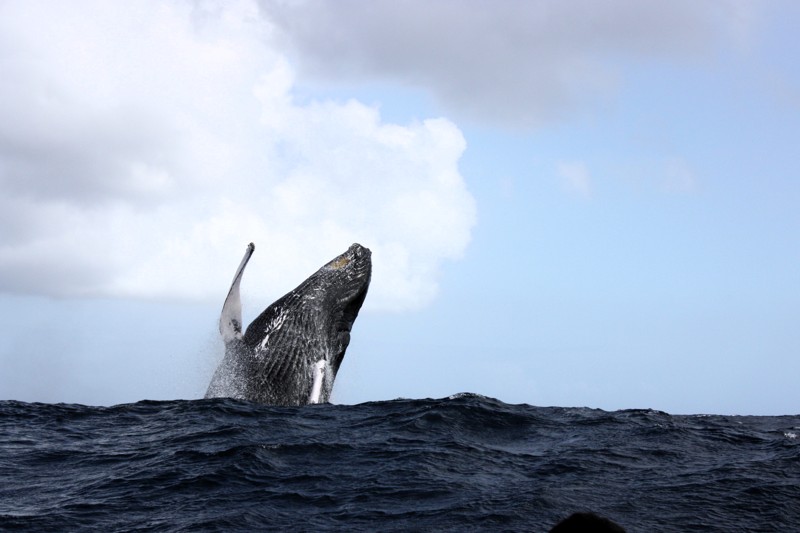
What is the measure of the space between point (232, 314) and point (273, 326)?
0.77 meters

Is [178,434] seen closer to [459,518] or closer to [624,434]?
[459,518]

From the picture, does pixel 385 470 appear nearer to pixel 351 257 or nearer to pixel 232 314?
pixel 232 314

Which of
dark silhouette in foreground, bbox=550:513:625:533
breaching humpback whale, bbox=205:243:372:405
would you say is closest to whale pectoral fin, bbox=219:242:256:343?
breaching humpback whale, bbox=205:243:372:405

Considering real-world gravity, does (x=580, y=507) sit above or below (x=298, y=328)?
below

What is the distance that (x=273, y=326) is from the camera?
14664 mm

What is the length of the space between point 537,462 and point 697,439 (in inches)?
128

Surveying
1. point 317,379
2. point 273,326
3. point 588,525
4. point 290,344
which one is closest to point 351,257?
point 273,326

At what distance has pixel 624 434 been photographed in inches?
509

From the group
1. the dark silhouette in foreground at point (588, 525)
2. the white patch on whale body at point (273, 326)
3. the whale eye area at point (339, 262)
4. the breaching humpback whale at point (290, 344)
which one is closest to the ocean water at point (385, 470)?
the breaching humpback whale at point (290, 344)

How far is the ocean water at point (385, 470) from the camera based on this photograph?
8.54m

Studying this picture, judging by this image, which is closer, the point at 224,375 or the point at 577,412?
the point at 224,375

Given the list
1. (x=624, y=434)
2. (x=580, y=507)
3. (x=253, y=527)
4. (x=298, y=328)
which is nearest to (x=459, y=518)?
(x=580, y=507)

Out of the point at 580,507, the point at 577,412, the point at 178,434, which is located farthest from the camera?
the point at 577,412

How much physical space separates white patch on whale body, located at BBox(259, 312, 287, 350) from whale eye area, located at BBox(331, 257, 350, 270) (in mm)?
1504
